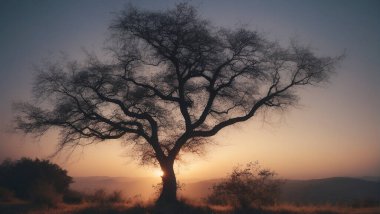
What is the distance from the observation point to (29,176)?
34500 millimetres

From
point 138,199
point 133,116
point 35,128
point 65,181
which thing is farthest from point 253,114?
point 65,181

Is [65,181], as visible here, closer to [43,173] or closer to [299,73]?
[43,173]

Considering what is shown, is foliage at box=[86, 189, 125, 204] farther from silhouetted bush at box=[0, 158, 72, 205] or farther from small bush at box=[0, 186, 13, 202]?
small bush at box=[0, 186, 13, 202]

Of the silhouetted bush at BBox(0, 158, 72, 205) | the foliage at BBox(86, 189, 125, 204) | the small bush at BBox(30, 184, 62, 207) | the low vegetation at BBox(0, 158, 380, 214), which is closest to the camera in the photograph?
the low vegetation at BBox(0, 158, 380, 214)

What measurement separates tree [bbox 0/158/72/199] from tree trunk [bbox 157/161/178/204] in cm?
1221

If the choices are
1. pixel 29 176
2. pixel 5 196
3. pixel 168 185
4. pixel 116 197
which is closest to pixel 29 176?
pixel 29 176

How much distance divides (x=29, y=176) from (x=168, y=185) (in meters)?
16.9

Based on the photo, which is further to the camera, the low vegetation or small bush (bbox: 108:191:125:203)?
small bush (bbox: 108:191:125:203)

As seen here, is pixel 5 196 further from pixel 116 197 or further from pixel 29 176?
pixel 29 176

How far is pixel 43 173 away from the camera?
34.8 meters

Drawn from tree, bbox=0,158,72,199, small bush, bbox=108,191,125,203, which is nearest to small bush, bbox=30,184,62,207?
small bush, bbox=108,191,125,203

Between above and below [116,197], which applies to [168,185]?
above

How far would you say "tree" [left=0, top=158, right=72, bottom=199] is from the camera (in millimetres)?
32844

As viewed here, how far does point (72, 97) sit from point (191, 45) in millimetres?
7686
